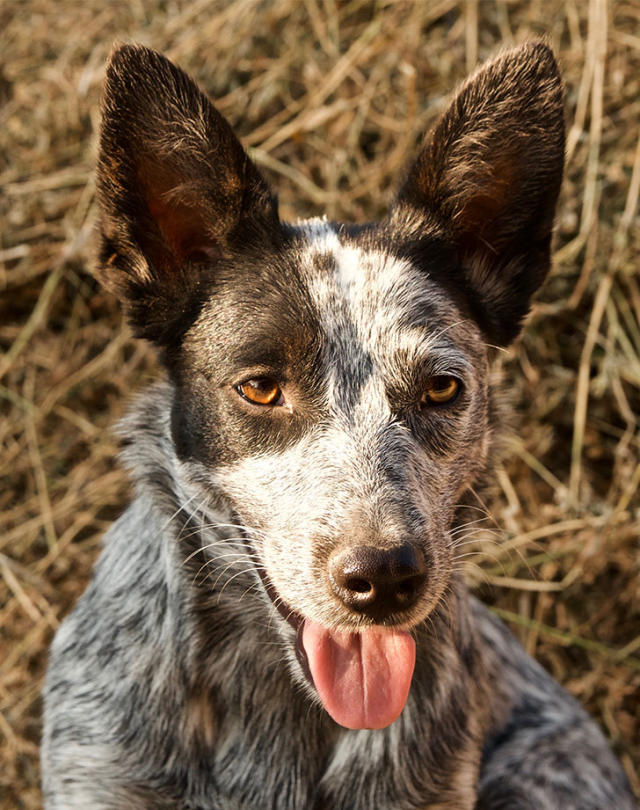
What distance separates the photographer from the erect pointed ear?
244 centimetres

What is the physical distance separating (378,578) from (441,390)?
24.7 inches

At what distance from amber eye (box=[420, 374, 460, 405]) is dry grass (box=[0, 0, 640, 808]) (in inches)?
73.1

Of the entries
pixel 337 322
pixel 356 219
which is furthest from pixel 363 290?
pixel 356 219

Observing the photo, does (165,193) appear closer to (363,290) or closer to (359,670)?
(363,290)

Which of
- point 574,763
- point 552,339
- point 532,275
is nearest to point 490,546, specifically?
point 552,339

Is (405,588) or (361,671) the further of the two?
(361,671)

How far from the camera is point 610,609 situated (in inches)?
179

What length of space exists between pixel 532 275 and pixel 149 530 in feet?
4.33

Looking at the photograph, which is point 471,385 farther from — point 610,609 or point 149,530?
point 610,609

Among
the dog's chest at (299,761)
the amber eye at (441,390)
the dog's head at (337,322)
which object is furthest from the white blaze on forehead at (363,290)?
the dog's chest at (299,761)

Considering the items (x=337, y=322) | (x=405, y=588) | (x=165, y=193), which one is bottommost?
(x=405, y=588)

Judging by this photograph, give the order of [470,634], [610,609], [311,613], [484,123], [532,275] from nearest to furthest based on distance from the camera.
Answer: [311,613], [484,123], [532,275], [470,634], [610,609]

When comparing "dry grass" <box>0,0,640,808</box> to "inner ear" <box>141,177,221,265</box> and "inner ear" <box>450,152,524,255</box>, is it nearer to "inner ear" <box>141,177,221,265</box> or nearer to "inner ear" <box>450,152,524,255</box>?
"inner ear" <box>450,152,524,255</box>

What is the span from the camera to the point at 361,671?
243 centimetres
